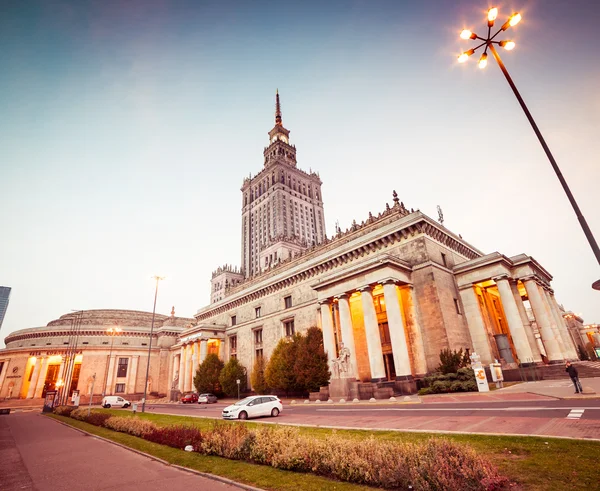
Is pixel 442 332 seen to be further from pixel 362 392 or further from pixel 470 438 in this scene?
pixel 470 438

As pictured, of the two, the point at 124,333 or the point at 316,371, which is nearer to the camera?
the point at 316,371

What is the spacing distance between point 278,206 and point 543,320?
79.3 m

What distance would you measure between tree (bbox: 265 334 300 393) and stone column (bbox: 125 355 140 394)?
1965 inches

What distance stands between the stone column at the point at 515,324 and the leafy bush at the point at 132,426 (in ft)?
98.2

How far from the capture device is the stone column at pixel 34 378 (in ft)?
226

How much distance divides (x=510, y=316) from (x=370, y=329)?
13081mm

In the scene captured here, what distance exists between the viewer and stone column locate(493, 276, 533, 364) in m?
28.0

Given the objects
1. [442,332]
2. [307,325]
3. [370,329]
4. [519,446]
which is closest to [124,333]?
[307,325]

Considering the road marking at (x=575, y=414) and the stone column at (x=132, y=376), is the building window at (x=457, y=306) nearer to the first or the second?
the road marking at (x=575, y=414)

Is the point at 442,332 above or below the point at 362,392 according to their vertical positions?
above

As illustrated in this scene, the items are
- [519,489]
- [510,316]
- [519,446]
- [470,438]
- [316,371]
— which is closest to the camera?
[519,489]

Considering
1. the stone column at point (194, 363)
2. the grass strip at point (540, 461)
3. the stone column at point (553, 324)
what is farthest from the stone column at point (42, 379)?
the stone column at point (553, 324)

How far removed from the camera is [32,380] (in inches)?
2778

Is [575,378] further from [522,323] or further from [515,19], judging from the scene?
[522,323]
